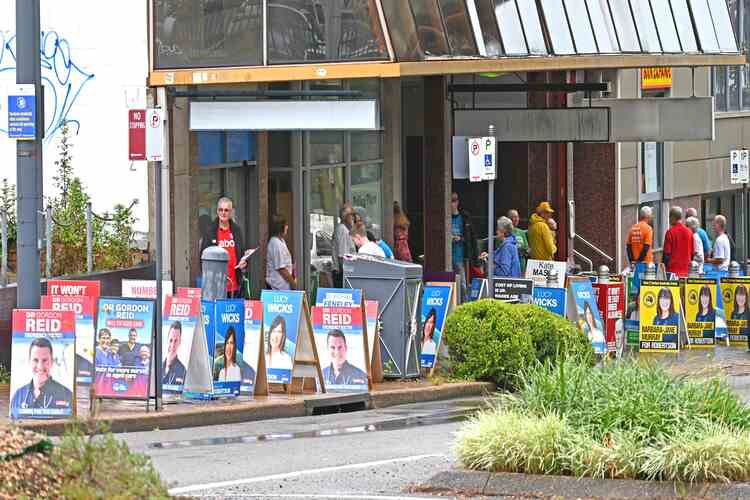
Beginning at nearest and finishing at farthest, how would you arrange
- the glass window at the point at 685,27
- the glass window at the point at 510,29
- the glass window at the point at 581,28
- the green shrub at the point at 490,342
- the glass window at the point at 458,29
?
the green shrub at the point at 490,342 → the glass window at the point at 458,29 → the glass window at the point at 510,29 → the glass window at the point at 581,28 → the glass window at the point at 685,27

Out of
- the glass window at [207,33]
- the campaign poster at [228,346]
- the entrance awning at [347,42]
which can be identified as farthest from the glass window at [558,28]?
the campaign poster at [228,346]

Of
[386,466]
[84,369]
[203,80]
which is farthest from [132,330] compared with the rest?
[203,80]

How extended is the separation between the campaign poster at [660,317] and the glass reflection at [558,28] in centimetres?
369

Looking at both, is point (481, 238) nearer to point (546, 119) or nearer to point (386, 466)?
point (546, 119)

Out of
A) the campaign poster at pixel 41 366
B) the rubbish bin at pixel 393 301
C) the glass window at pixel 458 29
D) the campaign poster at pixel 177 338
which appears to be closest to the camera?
the campaign poster at pixel 41 366

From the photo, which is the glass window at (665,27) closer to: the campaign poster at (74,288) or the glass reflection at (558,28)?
the glass reflection at (558,28)

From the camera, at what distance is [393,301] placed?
55.6 feet

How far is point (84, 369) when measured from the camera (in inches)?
558

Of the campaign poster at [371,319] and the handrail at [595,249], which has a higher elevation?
the handrail at [595,249]

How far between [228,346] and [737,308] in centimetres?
991

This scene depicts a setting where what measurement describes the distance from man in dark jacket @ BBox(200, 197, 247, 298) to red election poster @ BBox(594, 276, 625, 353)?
4.94 metres

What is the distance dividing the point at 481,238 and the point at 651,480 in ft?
66.8

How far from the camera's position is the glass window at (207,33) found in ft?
63.8

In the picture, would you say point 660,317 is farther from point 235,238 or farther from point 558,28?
point 235,238
